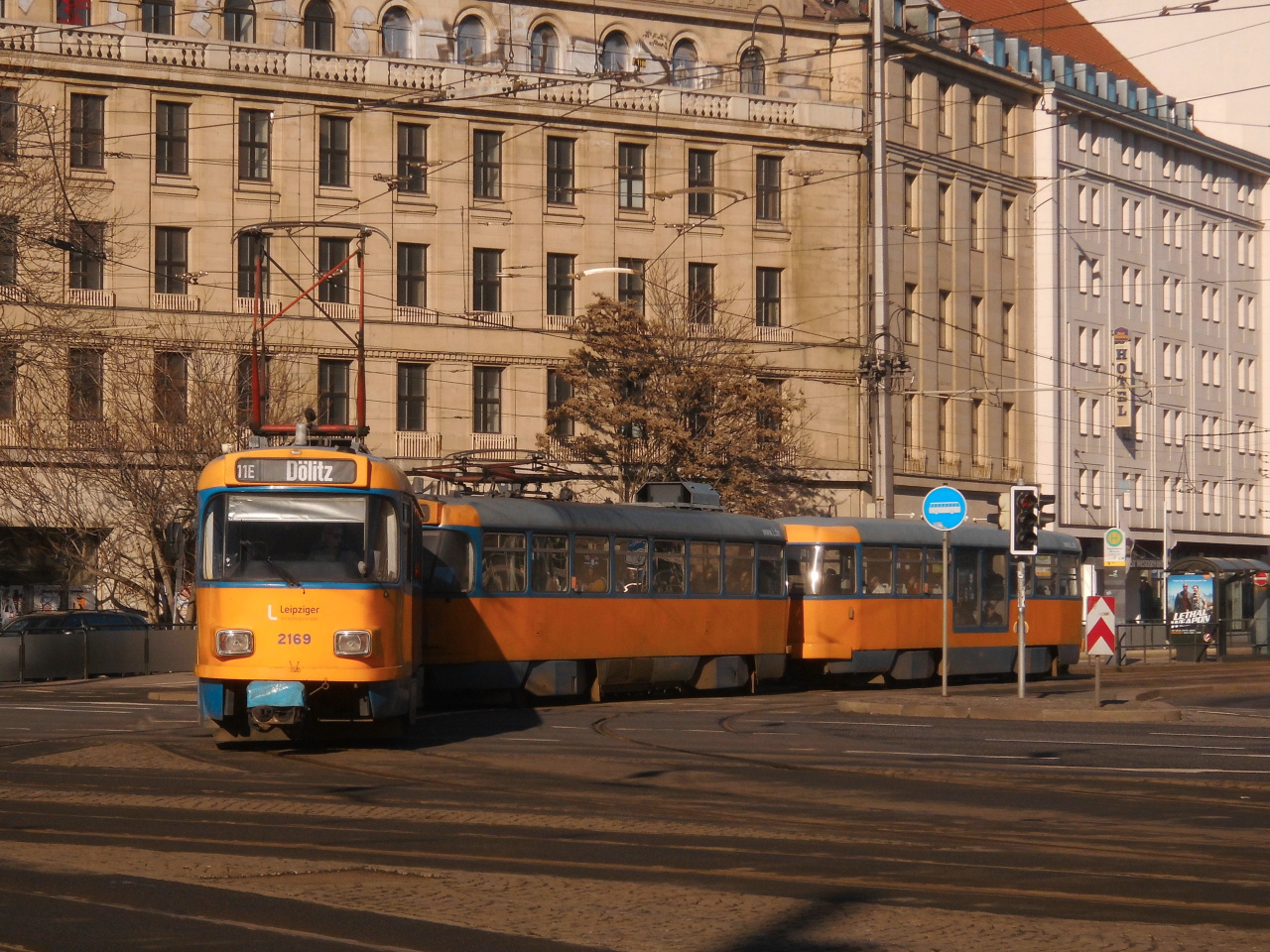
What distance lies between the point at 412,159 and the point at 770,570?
87.1 ft

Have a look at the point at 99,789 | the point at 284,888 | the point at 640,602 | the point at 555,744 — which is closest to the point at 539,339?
the point at 640,602

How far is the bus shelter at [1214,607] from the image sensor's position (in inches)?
2089

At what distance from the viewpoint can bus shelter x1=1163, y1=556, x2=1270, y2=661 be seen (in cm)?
5306

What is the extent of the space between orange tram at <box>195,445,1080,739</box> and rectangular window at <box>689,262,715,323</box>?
17629 millimetres

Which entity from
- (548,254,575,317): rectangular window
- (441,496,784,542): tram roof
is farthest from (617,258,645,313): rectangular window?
(441,496,784,542): tram roof

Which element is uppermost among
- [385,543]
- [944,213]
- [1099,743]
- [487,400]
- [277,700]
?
[944,213]

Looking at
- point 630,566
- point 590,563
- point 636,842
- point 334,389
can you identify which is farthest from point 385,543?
point 334,389

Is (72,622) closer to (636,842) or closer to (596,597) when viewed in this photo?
(596,597)

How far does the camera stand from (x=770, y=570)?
3169 centimetres

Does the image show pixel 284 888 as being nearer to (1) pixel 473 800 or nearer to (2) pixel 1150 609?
(1) pixel 473 800

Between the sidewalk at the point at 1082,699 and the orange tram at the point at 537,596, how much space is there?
1.49 metres

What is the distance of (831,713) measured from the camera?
25703 mm

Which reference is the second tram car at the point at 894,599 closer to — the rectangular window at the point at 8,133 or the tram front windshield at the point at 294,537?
the rectangular window at the point at 8,133

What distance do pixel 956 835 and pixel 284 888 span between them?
434 cm
